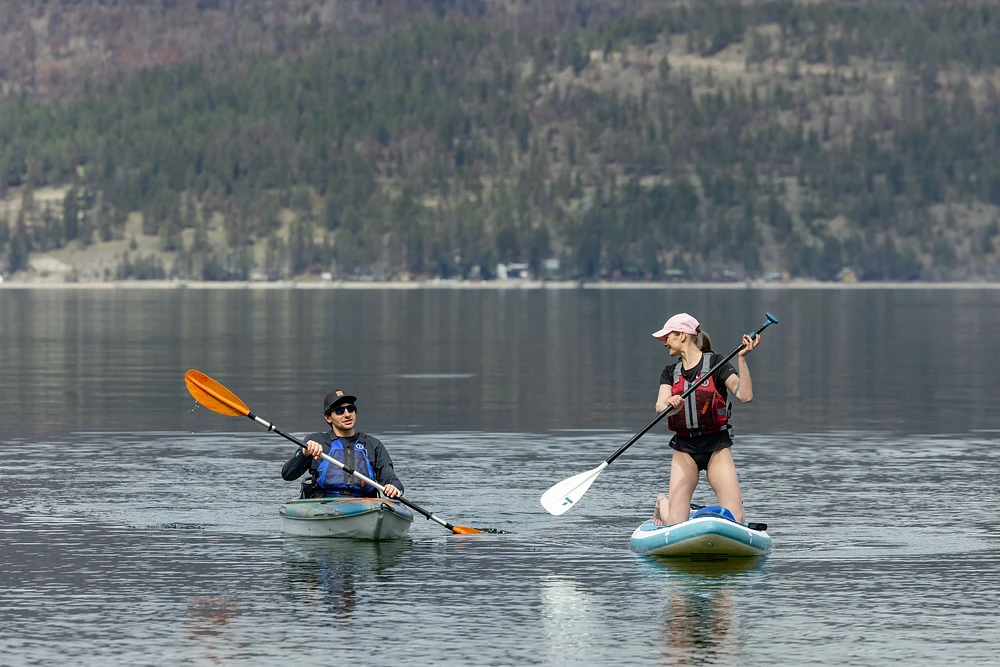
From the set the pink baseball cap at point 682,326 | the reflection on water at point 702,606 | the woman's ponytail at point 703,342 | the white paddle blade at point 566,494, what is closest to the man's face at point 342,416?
the white paddle blade at point 566,494

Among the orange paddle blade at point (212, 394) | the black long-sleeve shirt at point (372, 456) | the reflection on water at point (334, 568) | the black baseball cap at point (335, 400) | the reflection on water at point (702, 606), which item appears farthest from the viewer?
the orange paddle blade at point (212, 394)

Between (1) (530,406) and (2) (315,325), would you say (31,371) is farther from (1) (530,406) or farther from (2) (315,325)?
(2) (315,325)

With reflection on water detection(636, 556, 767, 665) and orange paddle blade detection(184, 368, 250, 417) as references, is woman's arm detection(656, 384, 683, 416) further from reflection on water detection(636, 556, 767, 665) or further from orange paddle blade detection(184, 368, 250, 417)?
orange paddle blade detection(184, 368, 250, 417)

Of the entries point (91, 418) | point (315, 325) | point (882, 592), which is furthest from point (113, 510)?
point (315, 325)

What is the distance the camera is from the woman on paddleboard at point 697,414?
78.9 ft

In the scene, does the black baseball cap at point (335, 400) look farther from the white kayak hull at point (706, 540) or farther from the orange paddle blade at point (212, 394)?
the white kayak hull at point (706, 540)

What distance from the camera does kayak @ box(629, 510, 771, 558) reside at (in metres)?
24.1

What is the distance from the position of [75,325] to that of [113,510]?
10147 cm

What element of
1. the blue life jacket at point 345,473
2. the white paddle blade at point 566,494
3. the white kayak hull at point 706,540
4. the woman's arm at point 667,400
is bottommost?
the white kayak hull at point 706,540

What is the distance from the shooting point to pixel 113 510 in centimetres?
2961

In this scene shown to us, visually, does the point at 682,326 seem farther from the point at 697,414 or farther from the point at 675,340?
the point at 697,414

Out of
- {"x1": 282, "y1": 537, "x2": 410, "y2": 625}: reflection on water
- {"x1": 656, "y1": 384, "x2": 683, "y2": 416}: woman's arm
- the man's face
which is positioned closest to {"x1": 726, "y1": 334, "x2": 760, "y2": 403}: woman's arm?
{"x1": 656, "y1": 384, "x2": 683, "y2": 416}: woman's arm

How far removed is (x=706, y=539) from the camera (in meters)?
24.2

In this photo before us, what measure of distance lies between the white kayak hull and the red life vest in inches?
43.7
